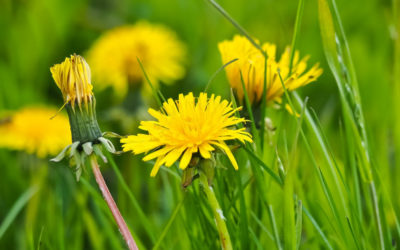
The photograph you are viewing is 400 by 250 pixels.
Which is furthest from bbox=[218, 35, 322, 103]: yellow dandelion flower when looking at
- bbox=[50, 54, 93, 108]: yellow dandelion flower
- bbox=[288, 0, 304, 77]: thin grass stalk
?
bbox=[50, 54, 93, 108]: yellow dandelion flower

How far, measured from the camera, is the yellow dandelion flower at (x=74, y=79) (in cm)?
47

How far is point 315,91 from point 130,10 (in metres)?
0.68

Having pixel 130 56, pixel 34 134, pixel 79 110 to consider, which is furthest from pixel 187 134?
pixel 130 56

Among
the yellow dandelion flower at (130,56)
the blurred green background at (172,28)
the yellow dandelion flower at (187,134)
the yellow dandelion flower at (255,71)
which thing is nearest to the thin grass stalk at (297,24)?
the yellow dandelion flower at (255,71)

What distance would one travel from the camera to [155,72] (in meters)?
1.29

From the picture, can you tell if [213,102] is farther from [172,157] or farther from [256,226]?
[256,226]

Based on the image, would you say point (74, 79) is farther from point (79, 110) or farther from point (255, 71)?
point (255, 71)

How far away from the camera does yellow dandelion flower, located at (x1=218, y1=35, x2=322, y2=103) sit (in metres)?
0.54

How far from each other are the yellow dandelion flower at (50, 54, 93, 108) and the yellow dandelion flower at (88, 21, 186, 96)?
2.39ft

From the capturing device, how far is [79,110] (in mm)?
484

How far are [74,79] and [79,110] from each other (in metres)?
0.03

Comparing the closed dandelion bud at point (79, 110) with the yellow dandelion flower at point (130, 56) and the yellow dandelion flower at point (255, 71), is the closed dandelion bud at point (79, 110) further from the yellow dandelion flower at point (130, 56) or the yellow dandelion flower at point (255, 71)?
the yellow dandelion flower at point (130, 56)

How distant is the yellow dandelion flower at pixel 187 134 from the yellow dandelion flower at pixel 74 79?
0.07m

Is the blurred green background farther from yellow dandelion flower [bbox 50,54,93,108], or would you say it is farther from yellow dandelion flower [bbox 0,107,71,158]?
yellow dandelion flower [bbox 50,54,93,108]
